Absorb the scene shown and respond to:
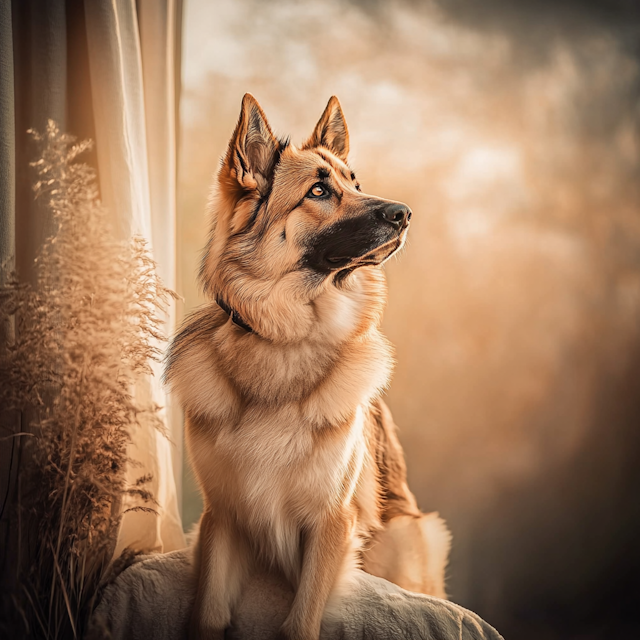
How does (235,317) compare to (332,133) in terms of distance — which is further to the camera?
(332,133)

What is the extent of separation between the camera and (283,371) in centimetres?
130

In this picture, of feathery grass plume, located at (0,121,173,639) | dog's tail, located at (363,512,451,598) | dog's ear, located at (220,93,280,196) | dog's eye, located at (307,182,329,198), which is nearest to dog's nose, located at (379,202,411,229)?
dog's eye, located at (307,182,329,198)

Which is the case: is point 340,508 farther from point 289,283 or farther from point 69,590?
point 69,590

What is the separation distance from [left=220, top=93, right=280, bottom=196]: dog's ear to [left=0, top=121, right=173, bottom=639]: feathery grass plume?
0.37 m

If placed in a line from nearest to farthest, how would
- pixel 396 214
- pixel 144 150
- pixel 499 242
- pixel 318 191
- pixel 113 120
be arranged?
pixel 396 214 → pixel 318 191 → pixel 113 120 → pixel 144 150 → pixel 499 242

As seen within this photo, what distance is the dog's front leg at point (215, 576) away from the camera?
1.25 m

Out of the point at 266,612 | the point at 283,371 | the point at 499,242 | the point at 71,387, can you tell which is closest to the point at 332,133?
the point at 283,371

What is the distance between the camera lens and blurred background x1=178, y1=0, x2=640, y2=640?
1.89m

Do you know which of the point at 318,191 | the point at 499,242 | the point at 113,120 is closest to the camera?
the point at 318,191

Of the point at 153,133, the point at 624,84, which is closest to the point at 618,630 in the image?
the point at 624,84

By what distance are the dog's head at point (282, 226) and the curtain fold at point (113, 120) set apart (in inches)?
14.6

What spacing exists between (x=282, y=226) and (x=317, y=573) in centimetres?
87

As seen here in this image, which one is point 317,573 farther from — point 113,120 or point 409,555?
point 113,120

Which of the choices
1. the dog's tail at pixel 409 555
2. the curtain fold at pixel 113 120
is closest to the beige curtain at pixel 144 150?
the curtain fold at pixel 113 120
